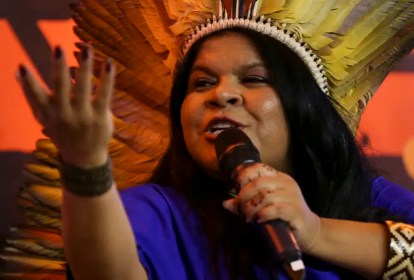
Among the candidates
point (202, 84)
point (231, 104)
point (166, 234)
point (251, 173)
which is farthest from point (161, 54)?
point (251, 173)

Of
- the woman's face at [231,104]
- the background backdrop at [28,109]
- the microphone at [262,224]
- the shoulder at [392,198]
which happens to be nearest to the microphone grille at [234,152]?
the microphone at [262,224]

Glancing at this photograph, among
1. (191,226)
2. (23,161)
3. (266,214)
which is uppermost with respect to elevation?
(266,214)

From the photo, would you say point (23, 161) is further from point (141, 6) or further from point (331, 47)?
point (331, 47)

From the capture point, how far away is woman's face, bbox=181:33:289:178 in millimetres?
894

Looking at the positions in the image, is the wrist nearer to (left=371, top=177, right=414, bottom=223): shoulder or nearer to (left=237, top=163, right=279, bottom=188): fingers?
(left=237, top=163, right=279, bottom=188): fingers

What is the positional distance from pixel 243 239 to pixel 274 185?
0.70ft

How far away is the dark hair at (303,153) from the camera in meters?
0.96

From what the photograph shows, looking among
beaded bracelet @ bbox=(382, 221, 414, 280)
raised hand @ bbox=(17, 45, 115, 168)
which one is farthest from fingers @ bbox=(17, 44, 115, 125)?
beaded bracelet @ bbox=(382, 221, 414, 280)

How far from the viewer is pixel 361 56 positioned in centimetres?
115

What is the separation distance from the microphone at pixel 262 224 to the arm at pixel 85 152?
13 cm

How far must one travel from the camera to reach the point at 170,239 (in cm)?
83

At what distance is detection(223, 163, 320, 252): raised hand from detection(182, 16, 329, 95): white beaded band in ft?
1.19

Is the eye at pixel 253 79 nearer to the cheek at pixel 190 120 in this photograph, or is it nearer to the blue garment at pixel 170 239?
the cheek at pixel 190 120

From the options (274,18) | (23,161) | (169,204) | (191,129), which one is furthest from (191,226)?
(23,161)
